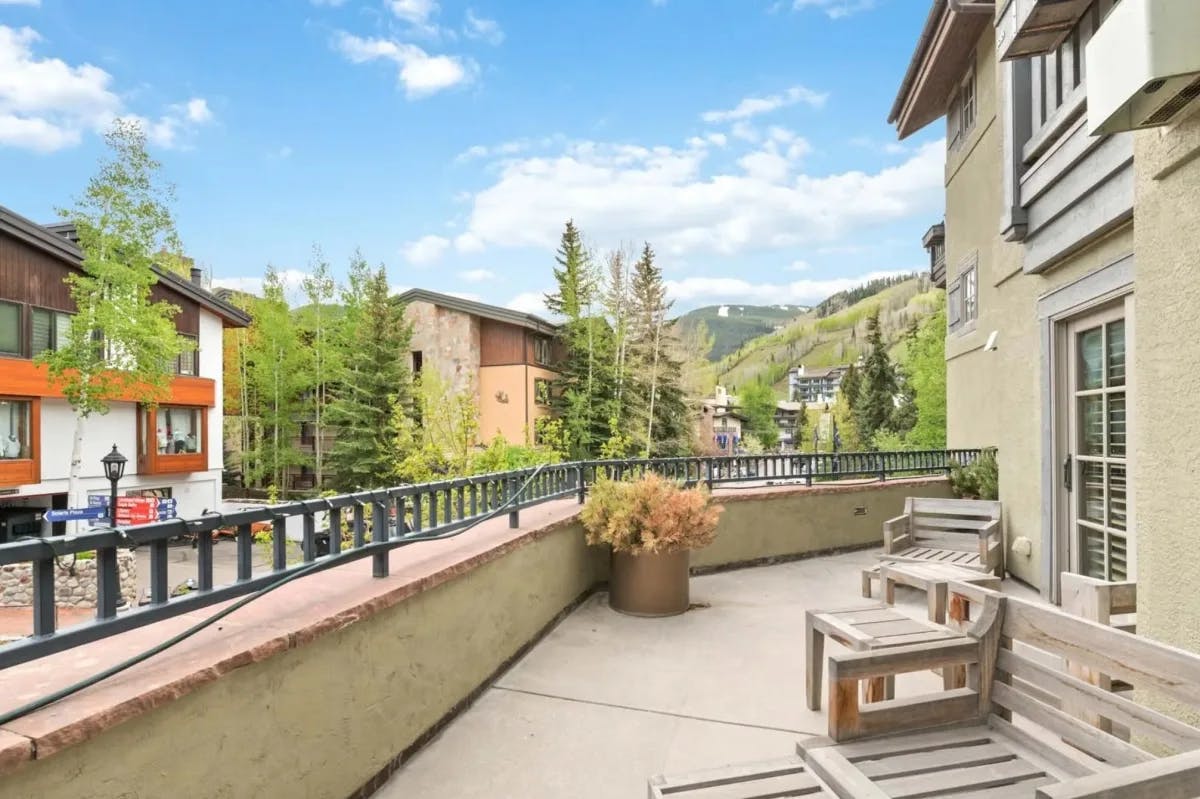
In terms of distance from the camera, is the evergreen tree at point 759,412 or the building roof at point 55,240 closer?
the building roof at point 55,240

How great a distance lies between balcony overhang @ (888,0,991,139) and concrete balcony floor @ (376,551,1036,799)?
22.0 feet

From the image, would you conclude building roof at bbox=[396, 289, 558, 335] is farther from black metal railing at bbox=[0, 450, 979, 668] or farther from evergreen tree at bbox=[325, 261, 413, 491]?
black metal railing at bbox=[0, 450, 979, 668]

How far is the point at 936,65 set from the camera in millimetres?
8961

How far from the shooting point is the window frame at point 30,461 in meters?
15.8

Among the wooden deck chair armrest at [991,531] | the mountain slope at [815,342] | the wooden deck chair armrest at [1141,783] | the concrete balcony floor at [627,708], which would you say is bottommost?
the concrete balcony floor at [627,708]

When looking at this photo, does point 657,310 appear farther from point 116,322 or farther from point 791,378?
point 791,378

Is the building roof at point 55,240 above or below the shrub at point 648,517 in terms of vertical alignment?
above

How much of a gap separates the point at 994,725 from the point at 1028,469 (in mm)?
3706

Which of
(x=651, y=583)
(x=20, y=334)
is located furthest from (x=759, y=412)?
(x=651, y=583)

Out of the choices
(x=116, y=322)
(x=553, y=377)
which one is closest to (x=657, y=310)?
(x=553, y=377)

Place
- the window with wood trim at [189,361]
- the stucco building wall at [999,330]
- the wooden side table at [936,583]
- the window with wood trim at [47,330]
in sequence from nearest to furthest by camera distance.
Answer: the wooden side table at [936,583] → the stucco building wall at [999,330] → the window with wood trim at [47,330] → the window with wood trim at [189,361]

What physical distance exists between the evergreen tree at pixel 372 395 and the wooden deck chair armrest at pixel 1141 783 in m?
23.1

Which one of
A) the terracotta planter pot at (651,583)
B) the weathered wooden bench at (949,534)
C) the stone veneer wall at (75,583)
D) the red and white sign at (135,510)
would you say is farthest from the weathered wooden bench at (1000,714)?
the red and white sign at (135,510)

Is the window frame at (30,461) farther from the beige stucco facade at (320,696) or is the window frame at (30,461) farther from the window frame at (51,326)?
the beige stucco facade at (320,696)
